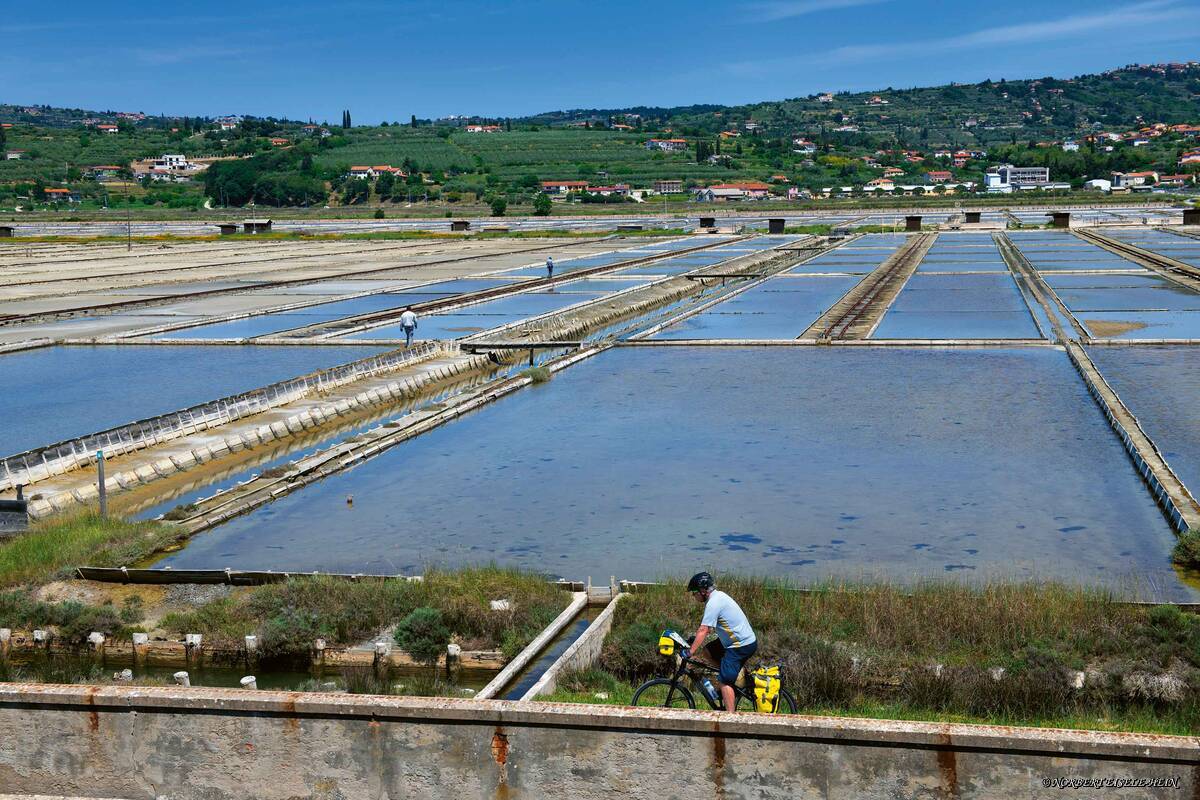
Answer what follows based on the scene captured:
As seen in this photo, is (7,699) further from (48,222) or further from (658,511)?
(48,222)

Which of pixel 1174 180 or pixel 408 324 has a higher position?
pixel 1174 180

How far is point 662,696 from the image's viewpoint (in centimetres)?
894

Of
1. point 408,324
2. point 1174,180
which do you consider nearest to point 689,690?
point 408,324

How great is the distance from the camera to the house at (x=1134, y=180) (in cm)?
16450

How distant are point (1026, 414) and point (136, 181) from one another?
7170 inches

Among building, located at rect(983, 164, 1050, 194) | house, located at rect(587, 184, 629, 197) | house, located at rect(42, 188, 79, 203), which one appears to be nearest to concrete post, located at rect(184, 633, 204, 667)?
house, located at rect(587, 184, 629, 197)

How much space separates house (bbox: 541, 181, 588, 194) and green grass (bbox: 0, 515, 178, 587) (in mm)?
141589

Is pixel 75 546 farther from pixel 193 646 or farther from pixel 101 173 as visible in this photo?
pixel 101 173

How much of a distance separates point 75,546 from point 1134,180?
170m

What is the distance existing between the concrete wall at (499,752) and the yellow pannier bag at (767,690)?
2.45ft

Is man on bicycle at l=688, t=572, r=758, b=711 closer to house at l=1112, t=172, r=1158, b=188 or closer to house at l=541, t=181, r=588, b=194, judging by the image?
house at l=541, t=181, r=588, b=194

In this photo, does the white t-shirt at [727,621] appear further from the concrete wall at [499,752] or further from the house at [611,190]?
the house at [611,190]

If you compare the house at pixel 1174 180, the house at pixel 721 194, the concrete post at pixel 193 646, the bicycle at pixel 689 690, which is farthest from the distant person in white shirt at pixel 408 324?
the house at pixel 1174 180

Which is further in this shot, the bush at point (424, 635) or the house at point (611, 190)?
the house at point (611, 190)
